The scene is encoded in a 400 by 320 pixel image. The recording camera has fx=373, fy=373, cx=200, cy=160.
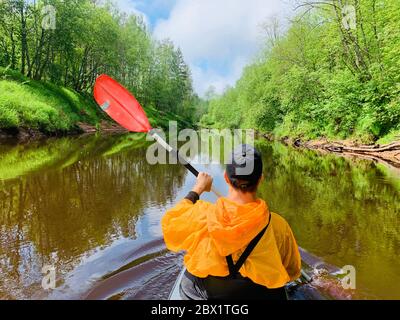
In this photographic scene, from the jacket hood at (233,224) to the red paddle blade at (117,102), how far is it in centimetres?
313

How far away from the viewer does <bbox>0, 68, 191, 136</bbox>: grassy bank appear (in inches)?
770

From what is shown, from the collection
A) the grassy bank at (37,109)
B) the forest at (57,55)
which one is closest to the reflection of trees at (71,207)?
the grassy bank at (37,109)

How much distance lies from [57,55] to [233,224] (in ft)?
132

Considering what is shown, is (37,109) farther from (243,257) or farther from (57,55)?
(243,257)

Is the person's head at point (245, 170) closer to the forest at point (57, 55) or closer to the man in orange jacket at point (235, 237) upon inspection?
the man in orange jacket at point (235, 237)

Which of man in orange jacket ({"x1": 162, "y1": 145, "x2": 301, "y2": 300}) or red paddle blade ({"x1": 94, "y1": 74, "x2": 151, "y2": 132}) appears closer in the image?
man in orange jacket ({"x1": 162, "y1": 145, "x2": 301, "y2": 300})

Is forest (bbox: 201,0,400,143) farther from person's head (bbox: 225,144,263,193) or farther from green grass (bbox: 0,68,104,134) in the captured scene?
green grass (bbox: 0,68,104,134)

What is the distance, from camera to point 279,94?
105ft

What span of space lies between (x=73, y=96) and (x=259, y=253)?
116 feet

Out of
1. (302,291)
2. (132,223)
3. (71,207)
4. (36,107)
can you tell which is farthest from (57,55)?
(302,291)

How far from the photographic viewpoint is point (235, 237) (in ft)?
7.30

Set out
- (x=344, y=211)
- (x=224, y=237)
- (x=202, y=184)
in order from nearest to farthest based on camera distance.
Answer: (x=224, y=237) → (x=202, y=184) → (x=344, y=211)

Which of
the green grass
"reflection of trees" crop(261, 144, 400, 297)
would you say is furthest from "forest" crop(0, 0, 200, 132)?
"reflection of trees" crop(261, 144, 400, 297)

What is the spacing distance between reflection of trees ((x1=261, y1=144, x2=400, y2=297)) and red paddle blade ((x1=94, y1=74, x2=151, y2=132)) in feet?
10.2
